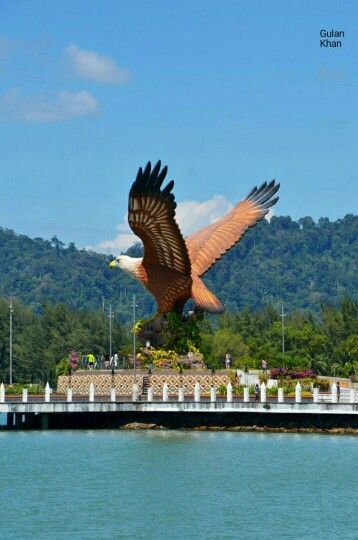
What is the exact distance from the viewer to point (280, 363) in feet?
284

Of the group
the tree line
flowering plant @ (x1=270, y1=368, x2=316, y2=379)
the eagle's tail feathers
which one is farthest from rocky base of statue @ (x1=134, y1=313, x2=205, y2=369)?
the tree line

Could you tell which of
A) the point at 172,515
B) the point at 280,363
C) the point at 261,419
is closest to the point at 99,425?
the point at 261,419

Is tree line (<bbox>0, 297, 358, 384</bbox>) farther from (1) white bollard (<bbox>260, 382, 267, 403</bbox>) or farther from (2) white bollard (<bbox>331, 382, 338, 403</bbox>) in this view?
(2) white bollard (<bbox>331, 382, 338, 403</bbox>)

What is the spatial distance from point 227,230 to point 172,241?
254 inches

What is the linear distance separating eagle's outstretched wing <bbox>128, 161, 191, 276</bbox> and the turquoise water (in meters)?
7.44

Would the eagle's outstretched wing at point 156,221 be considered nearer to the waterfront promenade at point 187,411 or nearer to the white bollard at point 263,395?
the waterfront promenade at point 187,411

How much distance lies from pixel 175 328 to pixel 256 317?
55519 millimetres

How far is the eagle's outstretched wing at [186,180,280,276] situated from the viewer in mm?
63812

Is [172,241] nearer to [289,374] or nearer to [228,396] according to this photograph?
[228,396]

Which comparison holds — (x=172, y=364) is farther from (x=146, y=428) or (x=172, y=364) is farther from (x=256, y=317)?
(x=256, y=317)

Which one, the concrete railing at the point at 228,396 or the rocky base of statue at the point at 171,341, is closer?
the concrete railing at the point at 228,396

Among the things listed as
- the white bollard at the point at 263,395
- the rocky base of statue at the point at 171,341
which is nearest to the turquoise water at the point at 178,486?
the white bollard at the point at 263,395

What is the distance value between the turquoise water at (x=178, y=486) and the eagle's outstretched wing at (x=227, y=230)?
32.4 ft

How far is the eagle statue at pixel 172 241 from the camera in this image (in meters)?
57.5
